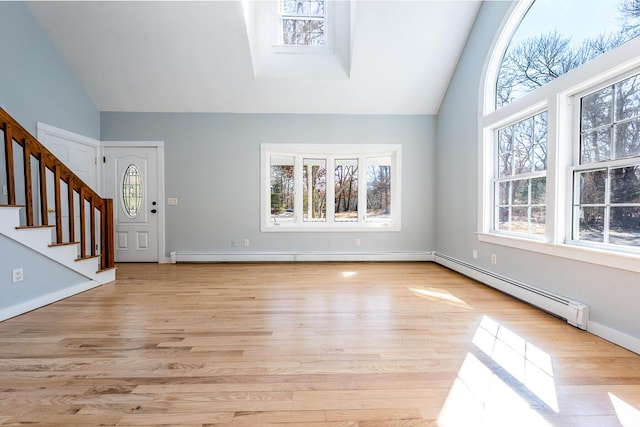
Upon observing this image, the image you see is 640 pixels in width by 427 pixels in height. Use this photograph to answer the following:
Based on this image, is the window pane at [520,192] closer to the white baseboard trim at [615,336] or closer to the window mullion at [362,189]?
the white baseboard trim at [615,336]

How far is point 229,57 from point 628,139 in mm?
4560

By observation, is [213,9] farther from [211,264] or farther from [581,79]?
[581,79]

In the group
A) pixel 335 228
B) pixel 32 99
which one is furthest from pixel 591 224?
pixel 32 99

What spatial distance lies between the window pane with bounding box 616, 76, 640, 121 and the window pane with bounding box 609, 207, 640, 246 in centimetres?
68

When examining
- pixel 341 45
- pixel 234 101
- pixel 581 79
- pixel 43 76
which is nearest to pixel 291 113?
pixel 234 101

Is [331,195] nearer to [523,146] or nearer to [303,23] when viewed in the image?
[303,23]

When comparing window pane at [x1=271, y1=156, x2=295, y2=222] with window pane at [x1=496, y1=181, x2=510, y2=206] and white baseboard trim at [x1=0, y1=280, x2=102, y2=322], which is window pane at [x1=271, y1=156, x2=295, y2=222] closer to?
white baseboard trim at [x1=0, y1=280, x2=102, y2=322]

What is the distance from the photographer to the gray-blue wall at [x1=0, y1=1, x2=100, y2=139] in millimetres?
3547

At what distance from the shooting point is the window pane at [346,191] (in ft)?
18.0

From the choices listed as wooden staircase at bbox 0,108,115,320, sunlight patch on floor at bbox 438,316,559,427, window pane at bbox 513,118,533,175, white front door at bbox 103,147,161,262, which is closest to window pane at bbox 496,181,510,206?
window pane at bbox 513,118,533,175

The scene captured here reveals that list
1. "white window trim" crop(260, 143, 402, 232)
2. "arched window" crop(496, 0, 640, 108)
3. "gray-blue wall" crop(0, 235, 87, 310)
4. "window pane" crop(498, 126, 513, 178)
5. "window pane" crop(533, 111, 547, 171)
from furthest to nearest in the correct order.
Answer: "white window trim" crop(260, 143, 402, 232)
"window pane" crop(498, 126, 513, 178)
"window pane" crop(533, 111, 547, 171)
"gray-blue wall" crop(0, 235, 87, 310)
"arched window" crop(496, 0, 640, 108)

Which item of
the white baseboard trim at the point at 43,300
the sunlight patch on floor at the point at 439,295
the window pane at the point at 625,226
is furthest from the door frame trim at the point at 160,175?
the window pane at the point at 625,226

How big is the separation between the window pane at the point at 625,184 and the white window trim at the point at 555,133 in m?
0.37

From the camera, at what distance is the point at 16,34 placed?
368 cm
